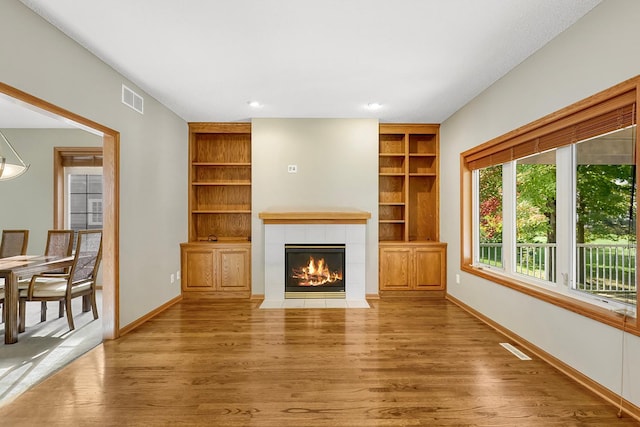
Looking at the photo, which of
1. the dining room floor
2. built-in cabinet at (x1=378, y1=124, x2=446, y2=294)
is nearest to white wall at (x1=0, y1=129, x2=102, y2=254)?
the dining room floor

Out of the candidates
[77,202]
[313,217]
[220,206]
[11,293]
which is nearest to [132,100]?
[220,206]

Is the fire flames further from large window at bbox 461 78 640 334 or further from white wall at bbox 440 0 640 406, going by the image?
large window at bbox 461 78 640 334

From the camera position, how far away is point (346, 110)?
4.53 meters

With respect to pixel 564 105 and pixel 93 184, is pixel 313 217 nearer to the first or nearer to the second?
pixel 564 105

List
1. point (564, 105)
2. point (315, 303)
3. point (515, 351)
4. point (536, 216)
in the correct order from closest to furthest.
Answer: point (564, 105) → point (515, 351) → point (536, 216) → point (315, 303)

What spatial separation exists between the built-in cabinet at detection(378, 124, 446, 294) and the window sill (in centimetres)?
120

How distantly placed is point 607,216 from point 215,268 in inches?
180

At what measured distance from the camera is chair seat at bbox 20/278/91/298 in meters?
3.46

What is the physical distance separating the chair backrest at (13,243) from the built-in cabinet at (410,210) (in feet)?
16.1

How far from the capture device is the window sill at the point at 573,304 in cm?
207

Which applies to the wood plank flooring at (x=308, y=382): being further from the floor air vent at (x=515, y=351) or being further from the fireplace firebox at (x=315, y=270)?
the fireplace firebox at (x=315, y=270)

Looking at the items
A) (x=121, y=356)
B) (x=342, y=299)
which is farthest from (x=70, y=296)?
(x=342, y=299)

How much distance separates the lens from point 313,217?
471cm

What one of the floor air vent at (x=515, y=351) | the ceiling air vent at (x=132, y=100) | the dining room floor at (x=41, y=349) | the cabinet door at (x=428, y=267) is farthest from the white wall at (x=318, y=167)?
the dining room floor at (x=41, y=349)
